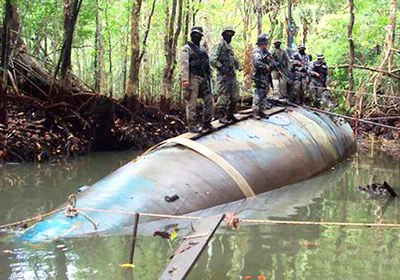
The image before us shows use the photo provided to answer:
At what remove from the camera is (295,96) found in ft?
42.8

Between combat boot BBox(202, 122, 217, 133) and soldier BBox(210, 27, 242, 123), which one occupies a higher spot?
soldier BBox(210, 27, 242, 123)

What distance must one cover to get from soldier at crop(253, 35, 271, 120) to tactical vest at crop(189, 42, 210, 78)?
2.07 metres

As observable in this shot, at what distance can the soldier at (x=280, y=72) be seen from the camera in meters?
12.0

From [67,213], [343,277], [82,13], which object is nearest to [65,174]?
[67,213]

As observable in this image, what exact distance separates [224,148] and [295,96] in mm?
5387

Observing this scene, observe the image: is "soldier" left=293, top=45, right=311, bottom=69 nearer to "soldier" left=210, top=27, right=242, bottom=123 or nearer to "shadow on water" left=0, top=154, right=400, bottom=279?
"soldier" left=210, top=27, right=242, bottom=123

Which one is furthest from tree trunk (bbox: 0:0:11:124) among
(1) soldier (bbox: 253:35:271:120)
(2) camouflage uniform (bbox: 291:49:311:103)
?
(2) camouflage uniform (bbox: 291:49:311:103)

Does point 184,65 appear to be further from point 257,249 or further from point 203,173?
point 257,249

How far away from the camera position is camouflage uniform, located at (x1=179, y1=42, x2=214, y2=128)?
27.1 feet

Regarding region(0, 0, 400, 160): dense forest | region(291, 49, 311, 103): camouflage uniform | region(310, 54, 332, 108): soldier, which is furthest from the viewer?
region(310, 54, 332, 108): soldier

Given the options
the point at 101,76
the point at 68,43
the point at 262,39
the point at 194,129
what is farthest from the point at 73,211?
the point at 101,76

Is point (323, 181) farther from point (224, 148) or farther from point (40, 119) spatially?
point (40, 119)

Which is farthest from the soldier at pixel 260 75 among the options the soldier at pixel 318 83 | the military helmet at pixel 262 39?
the soldier at pixel 318 83

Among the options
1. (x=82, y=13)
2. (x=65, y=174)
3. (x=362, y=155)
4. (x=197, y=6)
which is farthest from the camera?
(x=197, y=6)
